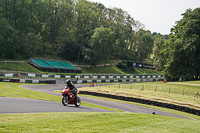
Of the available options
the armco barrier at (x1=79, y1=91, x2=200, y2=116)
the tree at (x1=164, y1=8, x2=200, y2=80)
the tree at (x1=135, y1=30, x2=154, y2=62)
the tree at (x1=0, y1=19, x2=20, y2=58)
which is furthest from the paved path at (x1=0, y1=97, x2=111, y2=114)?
the tree at (x1=135, y1=30, x2=154, y2=62)

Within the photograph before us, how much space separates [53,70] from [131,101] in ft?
134

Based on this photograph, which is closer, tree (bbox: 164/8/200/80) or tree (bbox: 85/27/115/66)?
tree (bbox: 164/8/200/80)

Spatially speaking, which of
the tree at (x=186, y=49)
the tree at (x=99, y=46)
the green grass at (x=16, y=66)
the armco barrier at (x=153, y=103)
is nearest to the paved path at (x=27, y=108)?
the armco barrier at (x=153, y=103)

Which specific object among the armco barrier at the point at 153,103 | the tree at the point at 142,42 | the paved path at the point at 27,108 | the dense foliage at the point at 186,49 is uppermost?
the tree at the point at 142,42

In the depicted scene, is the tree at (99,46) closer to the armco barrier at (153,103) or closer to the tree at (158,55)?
the tree at (158,55)

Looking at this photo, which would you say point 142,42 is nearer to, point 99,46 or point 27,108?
point 99,46

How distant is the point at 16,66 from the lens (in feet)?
201

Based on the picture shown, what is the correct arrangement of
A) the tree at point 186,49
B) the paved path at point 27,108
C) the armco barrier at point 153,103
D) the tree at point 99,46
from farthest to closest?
1. the tree at point 99,46
2. the tree at point 186,49
3. the armco barrier at point 153,103
4. the paved path at point 27,108

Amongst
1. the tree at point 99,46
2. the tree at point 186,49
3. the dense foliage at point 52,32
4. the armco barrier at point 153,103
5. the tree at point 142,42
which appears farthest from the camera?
the tree at point 142,42

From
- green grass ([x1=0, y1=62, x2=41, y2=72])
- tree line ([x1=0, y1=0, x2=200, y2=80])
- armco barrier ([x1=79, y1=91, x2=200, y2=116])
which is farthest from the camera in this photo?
green grass ([x1=0, y1=62, x2=41, y2=72])

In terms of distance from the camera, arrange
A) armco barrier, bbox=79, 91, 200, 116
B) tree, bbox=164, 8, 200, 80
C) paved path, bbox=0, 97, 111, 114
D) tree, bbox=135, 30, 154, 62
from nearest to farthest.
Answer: paved path, bbox=0, 97, 111, 114
armco barrier, bbox=79, 91, 200, 116
tree, bbox=164, 8, 200, 80
tree, bbox=135, 30, 154, 62

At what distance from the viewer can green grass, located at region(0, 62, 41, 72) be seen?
58031 mm

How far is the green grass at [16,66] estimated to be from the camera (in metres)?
58.0

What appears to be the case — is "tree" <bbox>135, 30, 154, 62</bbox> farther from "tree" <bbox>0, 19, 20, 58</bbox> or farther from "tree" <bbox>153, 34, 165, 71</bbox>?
"tree" <bbox>0, 19, 20, 58</bbox>
